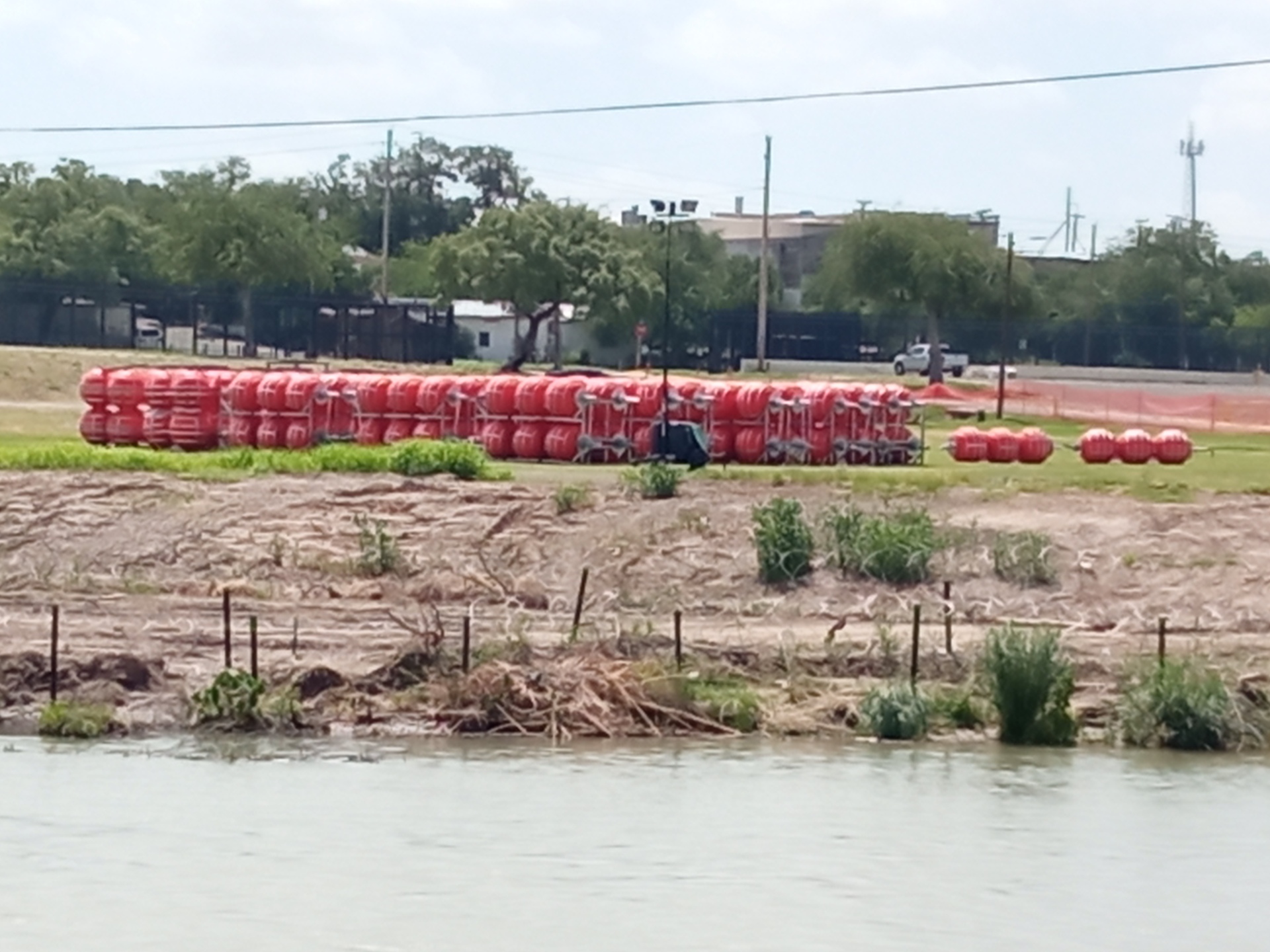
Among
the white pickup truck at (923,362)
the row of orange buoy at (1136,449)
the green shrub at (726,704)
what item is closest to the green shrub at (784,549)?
the green shrub at (726,704)

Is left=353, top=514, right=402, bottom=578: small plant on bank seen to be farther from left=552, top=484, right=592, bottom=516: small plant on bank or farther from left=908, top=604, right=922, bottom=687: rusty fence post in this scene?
left=908, top=604, right=922, bottom=687: rusty fence post

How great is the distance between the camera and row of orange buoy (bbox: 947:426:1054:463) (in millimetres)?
56594

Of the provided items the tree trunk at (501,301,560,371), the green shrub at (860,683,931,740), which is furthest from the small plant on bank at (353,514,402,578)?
the tree trunk at (501,301,560,371)

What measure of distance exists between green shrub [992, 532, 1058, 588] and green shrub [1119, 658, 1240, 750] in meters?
8.51

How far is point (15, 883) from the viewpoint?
22562mm

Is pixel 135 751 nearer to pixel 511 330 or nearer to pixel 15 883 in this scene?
pixel 15 883

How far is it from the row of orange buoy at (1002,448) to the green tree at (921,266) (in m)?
51.0

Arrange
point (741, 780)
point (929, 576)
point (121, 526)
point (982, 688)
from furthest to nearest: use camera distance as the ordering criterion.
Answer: point (121, 526) → point (929, 576) → point (982, 688) → point (741, 780)

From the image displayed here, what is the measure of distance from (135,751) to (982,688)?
9546 mm

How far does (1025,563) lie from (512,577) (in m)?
7.51

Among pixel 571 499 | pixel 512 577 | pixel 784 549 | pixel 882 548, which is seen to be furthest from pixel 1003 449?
pixel 512 577

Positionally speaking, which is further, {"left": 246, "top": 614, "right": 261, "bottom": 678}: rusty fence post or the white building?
the white building

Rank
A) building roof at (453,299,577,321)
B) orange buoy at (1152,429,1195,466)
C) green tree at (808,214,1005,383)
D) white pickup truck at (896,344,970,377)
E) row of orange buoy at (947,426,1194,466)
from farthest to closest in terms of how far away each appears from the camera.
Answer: building roof at (453,299,577,321) < green tree at (808,214,1005,383) < white pickup truck at (896,344,970,377) < orange buoy at (1152,429,1195,466) < row of orange buoy at (947,426,1194,466)

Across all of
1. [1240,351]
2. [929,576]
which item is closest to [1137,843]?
[929,576]
